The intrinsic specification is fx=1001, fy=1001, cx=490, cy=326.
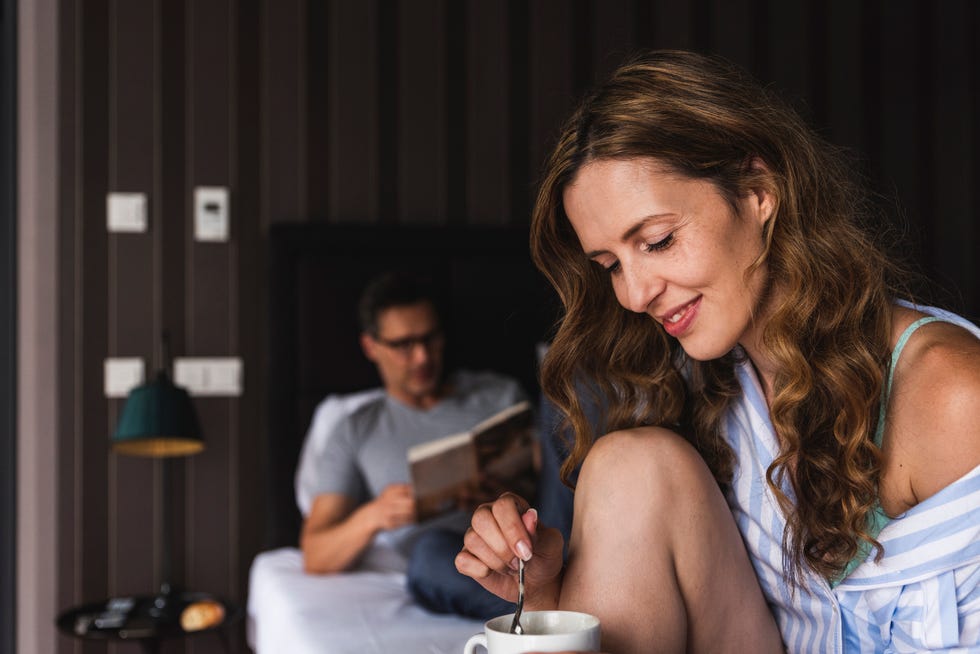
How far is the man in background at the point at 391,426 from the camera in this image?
7.65 feet

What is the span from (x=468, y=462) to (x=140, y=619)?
2.96 feet

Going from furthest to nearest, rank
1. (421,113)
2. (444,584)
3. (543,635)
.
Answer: (421,113) → (444,584) → (543,635)

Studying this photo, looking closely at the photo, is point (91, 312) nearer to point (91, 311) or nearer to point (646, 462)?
point (91, 311)

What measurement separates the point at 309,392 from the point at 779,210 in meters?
1.82

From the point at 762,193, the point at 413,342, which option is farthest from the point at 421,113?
the point at 762,193

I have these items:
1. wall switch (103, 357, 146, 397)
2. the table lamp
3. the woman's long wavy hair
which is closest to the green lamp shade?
the table lamp

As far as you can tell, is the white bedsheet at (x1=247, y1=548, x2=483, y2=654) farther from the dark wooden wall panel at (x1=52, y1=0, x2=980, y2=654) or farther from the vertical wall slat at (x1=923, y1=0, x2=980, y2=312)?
the vertical wall slat at (x1=923, y1=0, x2=980, y2=312)

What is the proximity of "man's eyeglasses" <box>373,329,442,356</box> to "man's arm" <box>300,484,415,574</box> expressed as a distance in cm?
40

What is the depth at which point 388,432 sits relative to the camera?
255 cm

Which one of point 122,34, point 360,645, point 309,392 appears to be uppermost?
point 122,34

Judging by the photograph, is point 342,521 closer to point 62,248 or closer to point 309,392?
point 309,392

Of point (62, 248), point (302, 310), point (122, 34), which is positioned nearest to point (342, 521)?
point (302, 310)

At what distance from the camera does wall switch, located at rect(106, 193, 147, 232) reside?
275 centimetres

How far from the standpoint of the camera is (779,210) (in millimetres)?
1177
